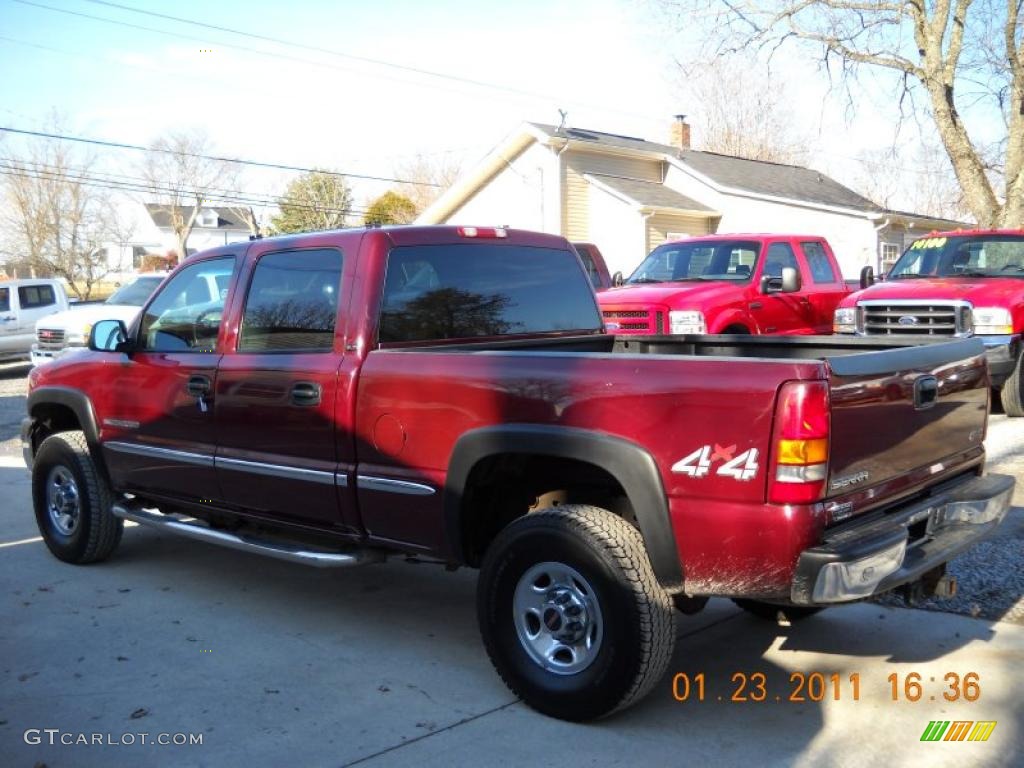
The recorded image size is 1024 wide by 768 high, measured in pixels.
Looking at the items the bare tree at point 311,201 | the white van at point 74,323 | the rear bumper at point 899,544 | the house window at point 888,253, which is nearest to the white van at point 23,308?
the white van at point 74,323

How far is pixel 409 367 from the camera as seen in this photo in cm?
429

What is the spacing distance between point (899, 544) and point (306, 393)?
2.63 metres

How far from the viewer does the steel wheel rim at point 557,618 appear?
3.80 m

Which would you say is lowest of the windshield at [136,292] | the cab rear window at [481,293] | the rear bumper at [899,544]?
the rear bumper at [899,544]

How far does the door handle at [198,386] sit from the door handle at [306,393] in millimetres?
730

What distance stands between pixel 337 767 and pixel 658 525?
144 cm

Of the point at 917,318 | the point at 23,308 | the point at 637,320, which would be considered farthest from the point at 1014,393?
the point at 23,308

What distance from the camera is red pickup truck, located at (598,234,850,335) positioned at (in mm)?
10430

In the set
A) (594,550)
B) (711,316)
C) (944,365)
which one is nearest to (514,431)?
(594,550)

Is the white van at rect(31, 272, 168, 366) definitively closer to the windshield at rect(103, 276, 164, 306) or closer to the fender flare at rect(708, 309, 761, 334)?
the windshield at rect(103, 276, 164, 306)

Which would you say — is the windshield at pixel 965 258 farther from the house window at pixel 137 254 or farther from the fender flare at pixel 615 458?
the house window at pixel 137 254

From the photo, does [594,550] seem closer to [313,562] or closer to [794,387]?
[794,387]

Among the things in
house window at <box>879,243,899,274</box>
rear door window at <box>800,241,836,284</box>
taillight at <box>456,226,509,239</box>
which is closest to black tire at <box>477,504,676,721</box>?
taillight at <box>456,226,509,239</box>

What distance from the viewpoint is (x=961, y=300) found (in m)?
10.1
